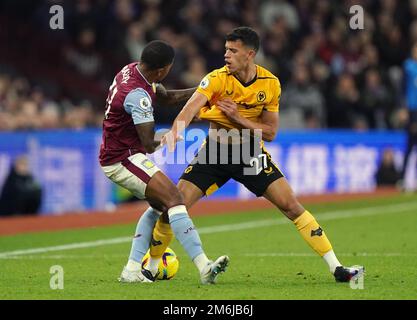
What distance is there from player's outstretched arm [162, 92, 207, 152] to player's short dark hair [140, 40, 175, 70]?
36 cm

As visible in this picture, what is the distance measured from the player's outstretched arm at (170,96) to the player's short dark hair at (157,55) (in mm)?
575

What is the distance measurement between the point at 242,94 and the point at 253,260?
7.89 feet

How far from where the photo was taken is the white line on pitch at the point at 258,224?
12.2 metres

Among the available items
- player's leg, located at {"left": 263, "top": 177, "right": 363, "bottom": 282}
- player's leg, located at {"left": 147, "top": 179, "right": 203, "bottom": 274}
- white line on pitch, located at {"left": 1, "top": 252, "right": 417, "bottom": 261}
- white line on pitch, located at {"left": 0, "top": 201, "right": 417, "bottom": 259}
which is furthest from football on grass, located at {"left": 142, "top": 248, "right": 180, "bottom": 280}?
white line on pitch, located at {"left": 0, "top": 201, "right": 417, "bottom": 259}

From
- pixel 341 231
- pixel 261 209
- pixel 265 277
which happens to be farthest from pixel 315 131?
pixel 265 277

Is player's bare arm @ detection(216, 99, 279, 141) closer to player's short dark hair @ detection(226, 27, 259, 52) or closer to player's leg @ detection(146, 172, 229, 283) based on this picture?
player's short dark hair @ detection(226, 27, 259, 52)

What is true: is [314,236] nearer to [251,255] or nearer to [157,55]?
[157,55]

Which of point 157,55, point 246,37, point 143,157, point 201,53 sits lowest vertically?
point 143,157

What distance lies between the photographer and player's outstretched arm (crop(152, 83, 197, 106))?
9.37 m

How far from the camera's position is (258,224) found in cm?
1498

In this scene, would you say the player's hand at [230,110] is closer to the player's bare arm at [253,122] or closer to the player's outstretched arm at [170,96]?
the player's bare arm at [253,122]

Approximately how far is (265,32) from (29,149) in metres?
8.46

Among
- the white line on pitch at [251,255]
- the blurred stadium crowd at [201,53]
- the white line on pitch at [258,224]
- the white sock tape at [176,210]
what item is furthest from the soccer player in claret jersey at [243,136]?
the blurred stadium crowd at [201,53]

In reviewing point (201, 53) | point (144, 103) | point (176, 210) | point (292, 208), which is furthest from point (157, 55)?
point (201, 53)
